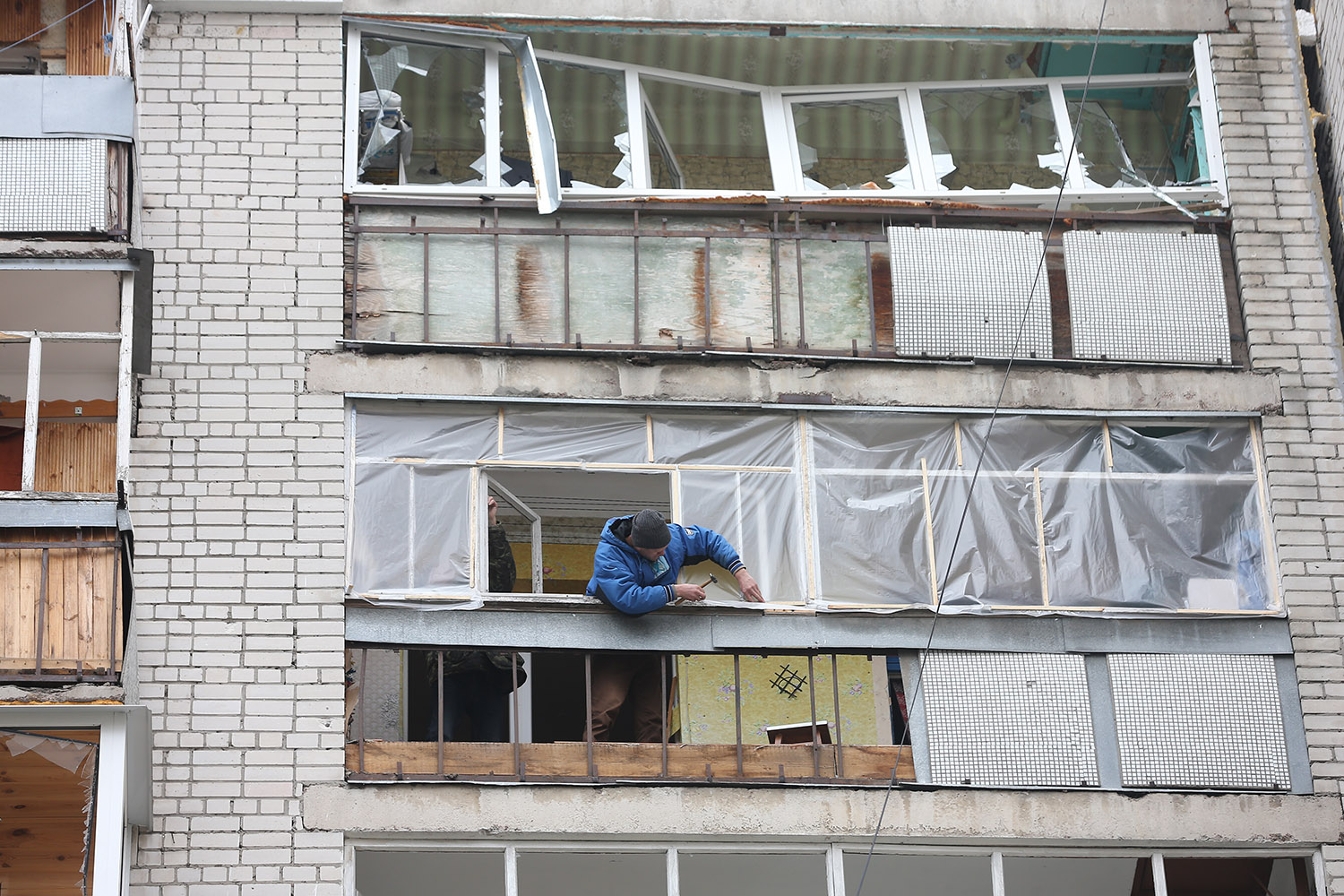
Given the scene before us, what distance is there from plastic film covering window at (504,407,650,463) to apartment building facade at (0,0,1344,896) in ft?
0.12

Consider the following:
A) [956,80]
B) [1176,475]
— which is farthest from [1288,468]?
[956,80]

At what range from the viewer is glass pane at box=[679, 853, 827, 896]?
1199cm

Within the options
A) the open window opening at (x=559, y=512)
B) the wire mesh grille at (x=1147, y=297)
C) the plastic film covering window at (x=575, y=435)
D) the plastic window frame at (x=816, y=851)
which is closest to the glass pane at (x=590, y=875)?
the plastic window frame at (x=816, y=851)

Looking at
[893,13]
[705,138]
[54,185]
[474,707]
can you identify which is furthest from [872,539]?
[54,185]

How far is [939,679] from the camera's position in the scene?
39.5ft

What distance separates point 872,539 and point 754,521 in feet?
2.64

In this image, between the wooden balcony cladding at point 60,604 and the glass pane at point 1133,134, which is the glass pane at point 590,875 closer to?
the wooden balcony cladding at point 60,604

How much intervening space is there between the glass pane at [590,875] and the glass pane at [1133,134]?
6.53m

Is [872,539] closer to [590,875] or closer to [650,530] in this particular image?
[650,530]

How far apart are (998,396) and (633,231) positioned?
2833mm

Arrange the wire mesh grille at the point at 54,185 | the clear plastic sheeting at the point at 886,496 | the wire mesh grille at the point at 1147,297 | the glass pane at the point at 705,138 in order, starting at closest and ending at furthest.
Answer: the wire mesh grille at the point at 54,185 < the clear plastic sheeting at the point at 886,496 < the wire mesh grille at the point at 1147,297 < the glass pane at the point at 705,138

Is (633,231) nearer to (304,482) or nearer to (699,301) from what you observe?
(699,301)

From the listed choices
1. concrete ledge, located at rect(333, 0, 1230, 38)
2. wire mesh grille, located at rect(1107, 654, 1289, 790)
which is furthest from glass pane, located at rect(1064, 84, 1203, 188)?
wire mesh grille, located at rect(1107, 654, 1289, 790)

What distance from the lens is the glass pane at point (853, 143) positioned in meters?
14.4
